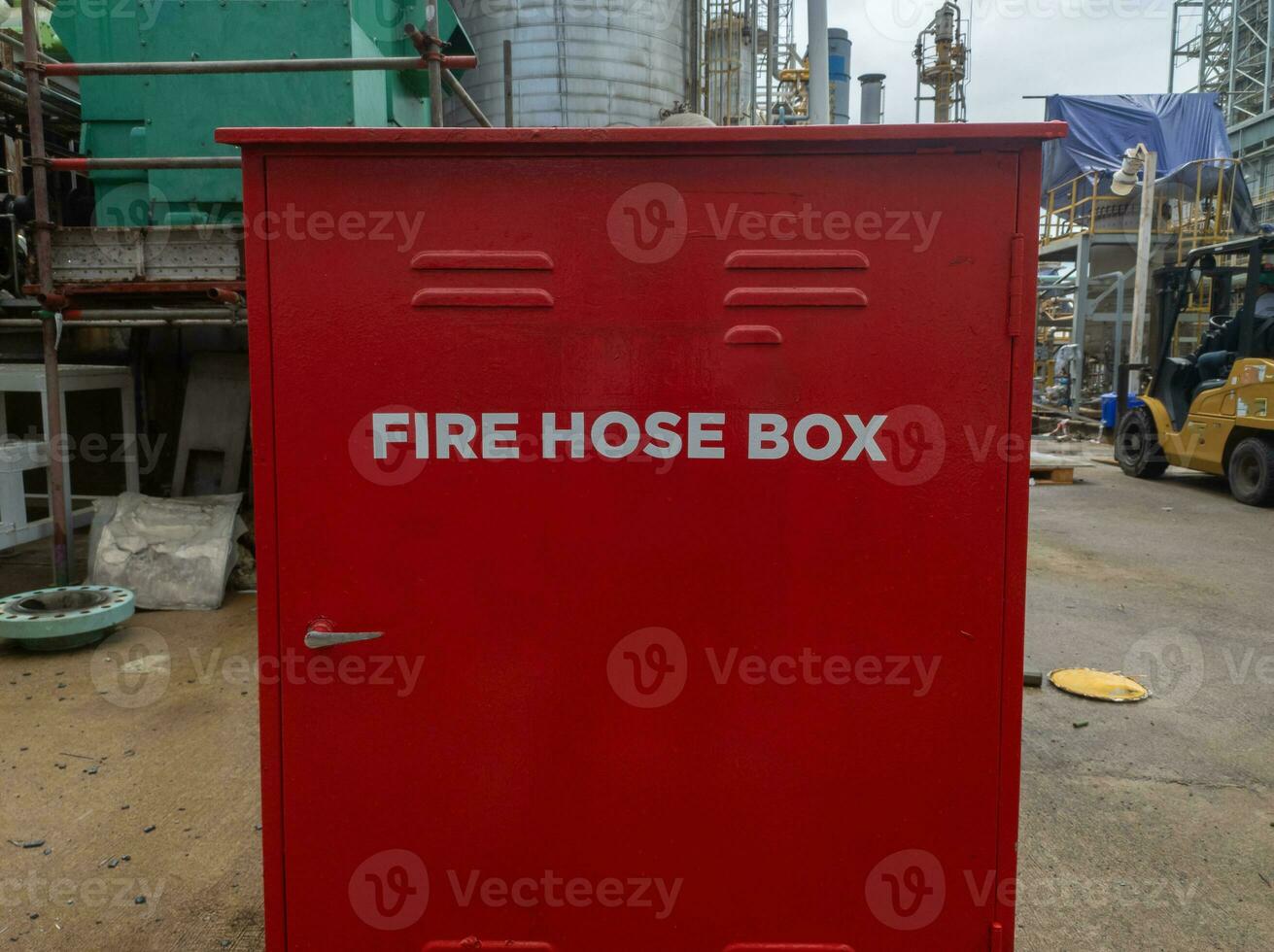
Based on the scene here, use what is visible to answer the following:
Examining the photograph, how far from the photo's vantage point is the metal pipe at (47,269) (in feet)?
15.8

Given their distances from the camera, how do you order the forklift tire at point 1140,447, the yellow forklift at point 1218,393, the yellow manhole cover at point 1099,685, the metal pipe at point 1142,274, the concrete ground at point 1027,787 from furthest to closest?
the metal pipe at point 1142,274
the forklift tire at point 1140,447
the yellow forklift at point 1218,393
the yellow manhole cover at point 1099,685
the concrete ground at point 1027,787

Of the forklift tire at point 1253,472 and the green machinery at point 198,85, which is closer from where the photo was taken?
the green machinery at point 198,85

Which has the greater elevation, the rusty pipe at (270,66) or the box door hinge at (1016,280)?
the rusty pipe at (270,66)

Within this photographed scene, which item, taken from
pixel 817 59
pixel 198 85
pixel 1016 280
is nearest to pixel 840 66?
pixel 817 59

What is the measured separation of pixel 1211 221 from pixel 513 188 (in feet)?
69.7

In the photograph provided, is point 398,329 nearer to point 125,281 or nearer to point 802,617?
point 802,617

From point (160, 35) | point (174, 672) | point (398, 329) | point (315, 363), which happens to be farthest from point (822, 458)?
point (160, 35)

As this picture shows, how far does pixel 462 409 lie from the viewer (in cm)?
162
